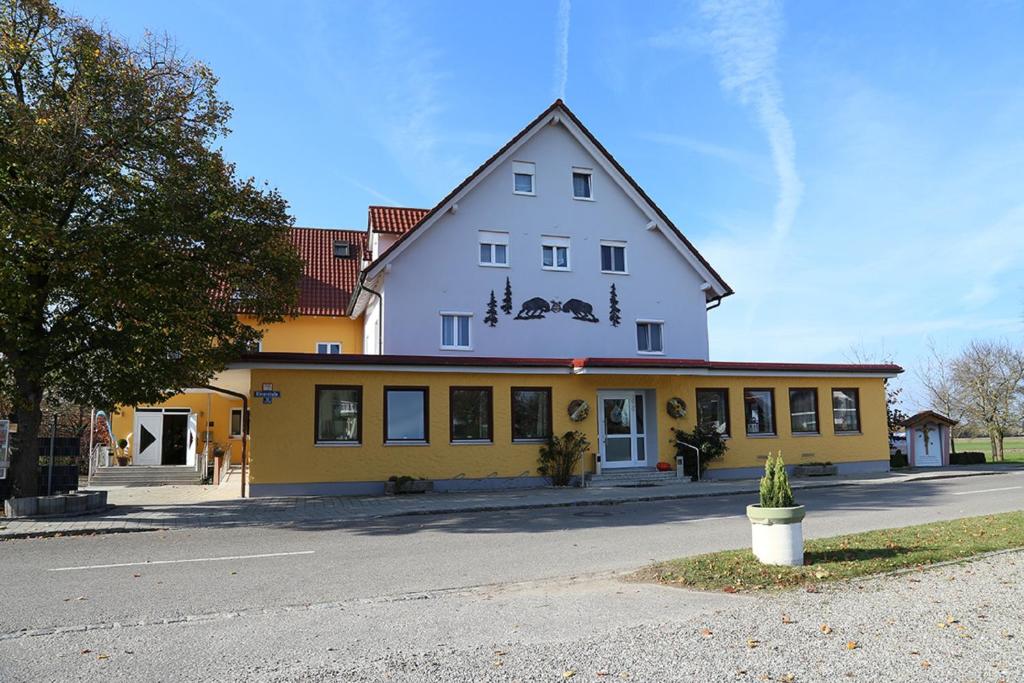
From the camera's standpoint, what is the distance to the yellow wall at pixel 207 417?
3103cm

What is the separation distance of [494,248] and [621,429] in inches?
295

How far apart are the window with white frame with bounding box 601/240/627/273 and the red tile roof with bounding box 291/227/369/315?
11.0 metres

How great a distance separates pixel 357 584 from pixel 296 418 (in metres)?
11.5

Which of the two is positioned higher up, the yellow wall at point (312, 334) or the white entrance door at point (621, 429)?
the yellow wall at point (312, 334)

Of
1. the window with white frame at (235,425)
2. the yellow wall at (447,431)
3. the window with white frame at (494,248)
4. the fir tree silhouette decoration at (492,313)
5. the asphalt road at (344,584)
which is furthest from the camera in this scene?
the window with white frame at (235,425)

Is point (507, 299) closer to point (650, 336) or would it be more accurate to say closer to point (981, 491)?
point (650, 336)

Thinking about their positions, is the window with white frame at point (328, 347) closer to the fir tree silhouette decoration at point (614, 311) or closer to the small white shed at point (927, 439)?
the fir tree silhouette decoration at point (614, 311)

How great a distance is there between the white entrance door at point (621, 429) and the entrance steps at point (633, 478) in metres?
0.57

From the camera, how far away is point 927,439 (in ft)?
98.5

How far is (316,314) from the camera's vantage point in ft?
104

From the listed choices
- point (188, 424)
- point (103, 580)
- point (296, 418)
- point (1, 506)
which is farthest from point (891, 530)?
point (188, 424)

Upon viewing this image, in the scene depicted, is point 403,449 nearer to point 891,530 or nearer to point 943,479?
point 891,530

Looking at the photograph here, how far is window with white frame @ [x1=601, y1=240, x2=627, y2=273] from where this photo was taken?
27281mm

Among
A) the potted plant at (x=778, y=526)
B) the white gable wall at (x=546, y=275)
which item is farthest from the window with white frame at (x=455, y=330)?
the potted plant at (x=778, y=526)
